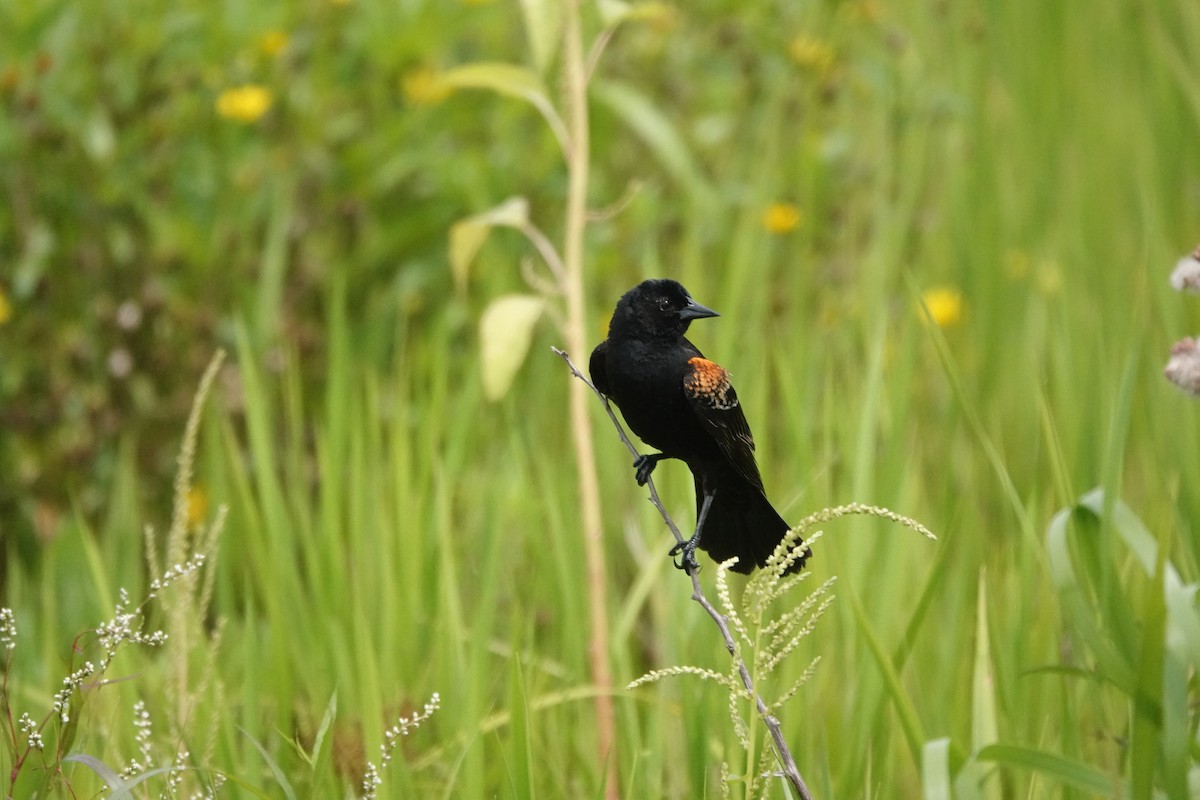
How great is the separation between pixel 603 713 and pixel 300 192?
9.50ft

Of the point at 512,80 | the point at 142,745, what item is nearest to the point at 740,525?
the point at 142,745

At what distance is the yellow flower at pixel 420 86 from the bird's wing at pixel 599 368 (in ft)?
9.83

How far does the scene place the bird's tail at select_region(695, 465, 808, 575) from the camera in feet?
4.87

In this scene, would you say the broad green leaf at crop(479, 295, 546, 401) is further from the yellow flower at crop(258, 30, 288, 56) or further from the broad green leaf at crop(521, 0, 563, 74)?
the yellow flower at crop(258, 30, 288, 56)

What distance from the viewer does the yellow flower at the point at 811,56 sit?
203 inches

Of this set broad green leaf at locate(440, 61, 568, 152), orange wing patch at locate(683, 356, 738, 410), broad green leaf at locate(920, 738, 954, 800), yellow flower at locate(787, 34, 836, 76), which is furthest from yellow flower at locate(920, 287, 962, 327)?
orange wing patch at locate(683, 356, 738, 410)

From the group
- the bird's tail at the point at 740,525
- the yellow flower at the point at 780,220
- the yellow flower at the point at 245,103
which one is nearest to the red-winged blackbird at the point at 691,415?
the bird's tail at the point at 740,525

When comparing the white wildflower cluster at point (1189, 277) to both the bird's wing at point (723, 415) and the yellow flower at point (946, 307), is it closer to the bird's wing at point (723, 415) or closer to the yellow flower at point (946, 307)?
the bird's wing at point (723, 415)

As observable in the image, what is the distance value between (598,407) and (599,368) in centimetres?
127

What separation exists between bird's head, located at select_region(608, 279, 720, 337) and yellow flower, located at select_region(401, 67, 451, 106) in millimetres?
3030

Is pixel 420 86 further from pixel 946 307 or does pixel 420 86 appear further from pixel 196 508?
pixel 946 307

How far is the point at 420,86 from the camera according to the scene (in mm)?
4715

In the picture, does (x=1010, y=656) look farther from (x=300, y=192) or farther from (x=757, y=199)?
(x=300, y=192)

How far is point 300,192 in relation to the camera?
4.62 m
